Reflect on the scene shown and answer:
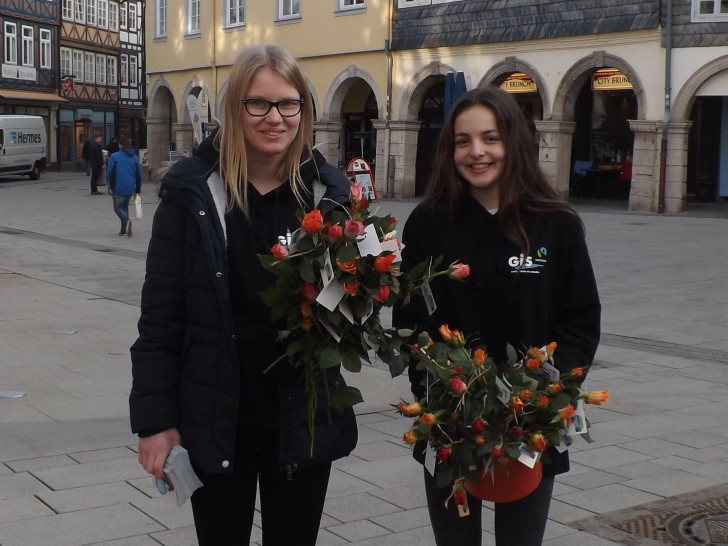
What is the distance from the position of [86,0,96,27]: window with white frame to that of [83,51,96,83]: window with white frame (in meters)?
1.51

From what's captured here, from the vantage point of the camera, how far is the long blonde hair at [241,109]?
2.66 m

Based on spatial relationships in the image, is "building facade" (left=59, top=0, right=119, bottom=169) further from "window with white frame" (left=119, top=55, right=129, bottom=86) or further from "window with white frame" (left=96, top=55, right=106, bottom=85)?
"window with white frame" (left=119, top=55, right=129, bottom=86)

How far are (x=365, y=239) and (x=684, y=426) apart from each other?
13.6ft

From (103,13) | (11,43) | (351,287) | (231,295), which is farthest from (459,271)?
(103,13)

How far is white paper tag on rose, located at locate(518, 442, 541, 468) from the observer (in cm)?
261

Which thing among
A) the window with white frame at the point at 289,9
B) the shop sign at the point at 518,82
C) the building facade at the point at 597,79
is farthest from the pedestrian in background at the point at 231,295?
the window with white frame at the point at 289,9

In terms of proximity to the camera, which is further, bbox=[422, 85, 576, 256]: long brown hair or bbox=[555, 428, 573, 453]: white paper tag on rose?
bbox=[422, 85, 576, 256]: long brown hair

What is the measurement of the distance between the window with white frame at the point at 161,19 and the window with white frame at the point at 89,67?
686 inches

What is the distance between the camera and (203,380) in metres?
2.67

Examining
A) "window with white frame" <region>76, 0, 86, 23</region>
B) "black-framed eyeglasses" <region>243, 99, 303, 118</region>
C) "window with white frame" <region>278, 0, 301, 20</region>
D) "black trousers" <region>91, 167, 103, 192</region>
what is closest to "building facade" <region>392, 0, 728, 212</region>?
"window with white frame" <region>278, 0, 301, 20</region>

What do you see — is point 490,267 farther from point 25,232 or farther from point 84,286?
point 25,232

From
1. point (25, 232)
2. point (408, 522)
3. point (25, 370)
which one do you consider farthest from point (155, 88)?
point (408, 522)

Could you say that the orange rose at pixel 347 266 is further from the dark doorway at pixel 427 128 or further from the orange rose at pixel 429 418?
the dark doorway at pixel 427 128

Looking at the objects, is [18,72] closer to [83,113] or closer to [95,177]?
[83,113]
